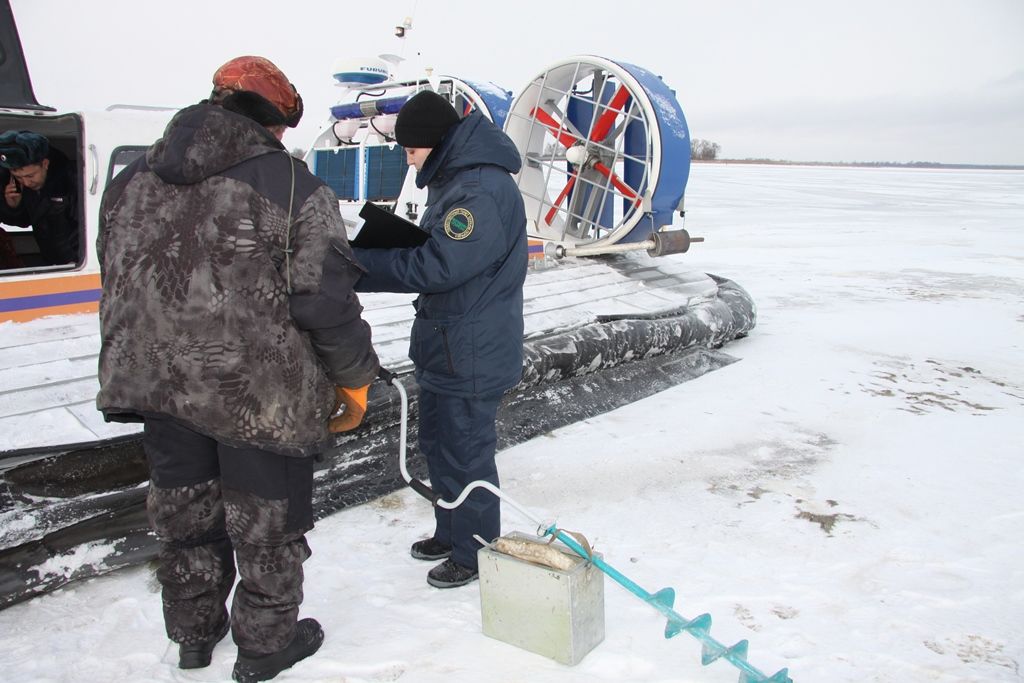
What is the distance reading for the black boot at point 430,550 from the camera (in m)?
2.04

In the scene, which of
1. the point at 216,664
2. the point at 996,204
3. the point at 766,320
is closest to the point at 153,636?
the point at 216,664

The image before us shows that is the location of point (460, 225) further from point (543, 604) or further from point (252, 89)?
point (543, 604)

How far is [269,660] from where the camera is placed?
5.03 ft

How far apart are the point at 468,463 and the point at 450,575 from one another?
283 mm

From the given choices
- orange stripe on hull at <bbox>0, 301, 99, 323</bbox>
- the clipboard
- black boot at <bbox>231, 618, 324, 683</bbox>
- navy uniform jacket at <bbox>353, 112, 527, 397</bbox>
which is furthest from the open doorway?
black boot at <bbox>231, 618, 324, 683</bbox>

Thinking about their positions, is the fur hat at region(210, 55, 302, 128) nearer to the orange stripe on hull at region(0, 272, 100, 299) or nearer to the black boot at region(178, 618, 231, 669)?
the black boot at region(178, 618, 231, 669)

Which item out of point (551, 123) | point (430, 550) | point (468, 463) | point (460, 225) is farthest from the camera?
point (551, 123)

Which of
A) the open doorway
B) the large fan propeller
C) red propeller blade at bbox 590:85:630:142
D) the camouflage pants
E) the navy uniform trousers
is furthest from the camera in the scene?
red propeller blade at bbox 590:85:630:142

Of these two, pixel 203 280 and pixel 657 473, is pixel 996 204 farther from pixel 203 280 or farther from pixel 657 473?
pixel 203 280

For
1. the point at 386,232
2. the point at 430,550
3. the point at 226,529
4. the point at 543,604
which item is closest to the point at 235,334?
the point at 226,529

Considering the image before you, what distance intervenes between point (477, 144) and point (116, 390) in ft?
3.01

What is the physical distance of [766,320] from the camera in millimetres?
5008

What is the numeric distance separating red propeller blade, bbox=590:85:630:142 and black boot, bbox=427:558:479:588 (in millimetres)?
3136

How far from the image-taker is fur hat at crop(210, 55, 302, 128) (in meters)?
1.42
